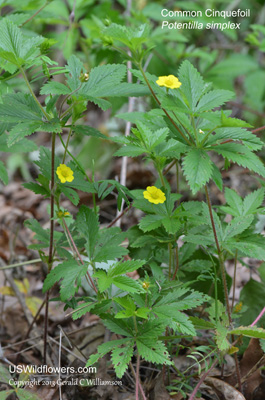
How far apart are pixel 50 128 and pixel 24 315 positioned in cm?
120

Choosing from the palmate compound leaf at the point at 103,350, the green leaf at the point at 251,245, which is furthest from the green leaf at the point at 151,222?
the palmate compound leaf at the point at 103,350

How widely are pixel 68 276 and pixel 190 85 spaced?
72 centimetres

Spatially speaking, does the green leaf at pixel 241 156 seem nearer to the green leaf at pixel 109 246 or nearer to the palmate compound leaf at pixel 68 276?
the green leaf at pixel 109 246

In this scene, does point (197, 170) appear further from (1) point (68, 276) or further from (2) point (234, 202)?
(1) point (68, 276)

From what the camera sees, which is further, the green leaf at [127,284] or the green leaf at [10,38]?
the green leaf at [10,38]

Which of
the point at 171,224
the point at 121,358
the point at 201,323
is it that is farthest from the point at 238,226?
the point at 121,358

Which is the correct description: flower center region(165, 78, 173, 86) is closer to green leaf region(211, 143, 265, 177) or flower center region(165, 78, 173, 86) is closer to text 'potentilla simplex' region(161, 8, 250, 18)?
green leaf region(211, 143, 265, 177)

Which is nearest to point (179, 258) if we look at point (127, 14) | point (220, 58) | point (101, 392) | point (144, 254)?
point (144, 254)

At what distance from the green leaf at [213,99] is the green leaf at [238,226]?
0.40m

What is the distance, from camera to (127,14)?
127 inches

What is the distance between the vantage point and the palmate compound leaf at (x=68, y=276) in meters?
1.30

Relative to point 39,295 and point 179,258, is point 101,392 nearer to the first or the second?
point 179,258

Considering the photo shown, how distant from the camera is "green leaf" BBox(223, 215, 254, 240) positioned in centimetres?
141

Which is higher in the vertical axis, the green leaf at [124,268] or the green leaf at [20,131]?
the green leaf at [20,131]
